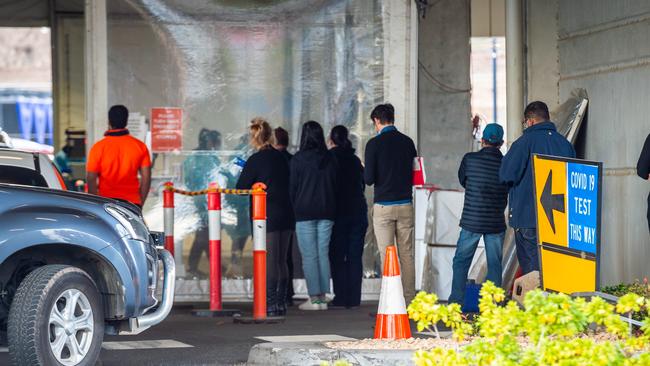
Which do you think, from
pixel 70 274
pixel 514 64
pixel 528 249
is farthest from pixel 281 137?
pixel 70 274

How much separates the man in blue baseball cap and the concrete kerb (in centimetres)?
358

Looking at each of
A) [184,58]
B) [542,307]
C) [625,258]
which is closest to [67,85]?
[184,58]

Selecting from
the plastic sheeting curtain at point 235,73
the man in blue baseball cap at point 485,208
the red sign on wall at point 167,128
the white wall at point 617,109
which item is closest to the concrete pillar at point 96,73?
the plastic sheeting curtain at point 235,73

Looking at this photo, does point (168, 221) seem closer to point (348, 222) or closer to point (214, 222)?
point (214, 222)

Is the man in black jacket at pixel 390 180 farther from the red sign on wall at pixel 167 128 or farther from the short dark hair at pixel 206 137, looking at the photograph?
the red sign on wall at pixel 167 128

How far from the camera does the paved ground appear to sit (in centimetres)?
984

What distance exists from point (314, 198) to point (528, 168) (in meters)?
3.14

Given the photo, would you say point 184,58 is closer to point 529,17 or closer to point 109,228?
point 529,17

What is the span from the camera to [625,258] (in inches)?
502

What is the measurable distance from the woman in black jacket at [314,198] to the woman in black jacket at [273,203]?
21 cm

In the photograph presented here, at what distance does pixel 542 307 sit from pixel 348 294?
9284mm

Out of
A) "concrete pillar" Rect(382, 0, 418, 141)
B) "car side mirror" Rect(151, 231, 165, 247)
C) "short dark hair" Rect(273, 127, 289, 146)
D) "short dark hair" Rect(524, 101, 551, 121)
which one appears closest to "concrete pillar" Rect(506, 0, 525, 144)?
"concrete pillar" Rect(382, 0, 418, 141)

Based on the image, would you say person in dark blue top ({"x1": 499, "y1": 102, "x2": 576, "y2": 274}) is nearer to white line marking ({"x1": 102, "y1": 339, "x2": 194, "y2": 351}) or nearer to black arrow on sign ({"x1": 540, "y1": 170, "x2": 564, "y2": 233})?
black arrow on sign ({"x1": 540, "y1": 170, "x2": 564, "y2": 233})

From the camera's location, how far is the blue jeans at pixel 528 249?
11.4 m
